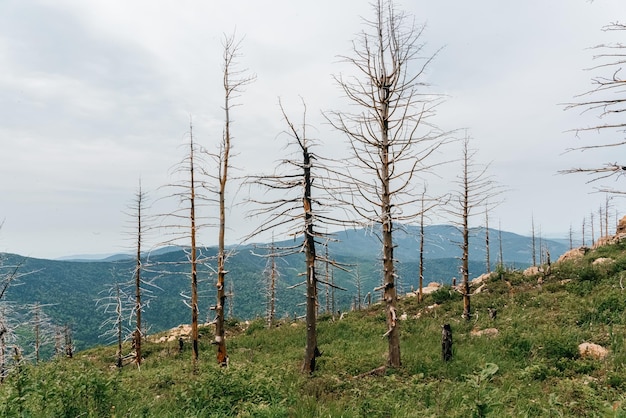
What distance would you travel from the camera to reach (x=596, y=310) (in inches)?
578

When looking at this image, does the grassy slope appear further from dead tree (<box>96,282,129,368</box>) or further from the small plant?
dead tree (<box>96,282,129,368</box>)

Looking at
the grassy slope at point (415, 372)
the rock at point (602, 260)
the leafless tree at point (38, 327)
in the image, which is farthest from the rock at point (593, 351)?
the leafless tree at point (38, 327)

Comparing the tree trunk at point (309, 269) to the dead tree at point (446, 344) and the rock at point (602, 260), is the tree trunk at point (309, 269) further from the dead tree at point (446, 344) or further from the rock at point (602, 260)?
the rock at point (602, 260)

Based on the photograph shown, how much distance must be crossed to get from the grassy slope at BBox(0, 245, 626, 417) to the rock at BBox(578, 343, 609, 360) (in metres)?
0.21

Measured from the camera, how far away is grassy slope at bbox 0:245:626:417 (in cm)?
529

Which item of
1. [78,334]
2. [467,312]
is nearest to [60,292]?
[78,334]

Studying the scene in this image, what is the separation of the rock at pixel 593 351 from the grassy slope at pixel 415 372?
0.21 meters

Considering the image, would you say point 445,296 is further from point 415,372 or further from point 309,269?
point 309,269

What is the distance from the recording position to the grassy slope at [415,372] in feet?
17.4

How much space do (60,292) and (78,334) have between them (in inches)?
2521

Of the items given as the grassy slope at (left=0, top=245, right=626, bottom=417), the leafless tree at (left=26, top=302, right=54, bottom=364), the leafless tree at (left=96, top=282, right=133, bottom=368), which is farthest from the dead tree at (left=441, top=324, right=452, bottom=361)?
the leafless tree at (left=26, top=302, right=54, bottom=364)

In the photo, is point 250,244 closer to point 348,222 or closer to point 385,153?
point 348,222

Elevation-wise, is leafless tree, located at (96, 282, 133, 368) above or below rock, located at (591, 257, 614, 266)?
below

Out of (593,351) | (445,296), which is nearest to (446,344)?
(593,351)
